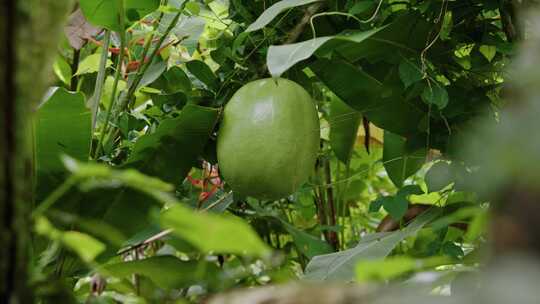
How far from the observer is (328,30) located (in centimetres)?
127

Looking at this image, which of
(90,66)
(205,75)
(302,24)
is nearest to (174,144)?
(205,75)

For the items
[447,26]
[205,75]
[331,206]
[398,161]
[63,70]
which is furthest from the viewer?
[331,206]

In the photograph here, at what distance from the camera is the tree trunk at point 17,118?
32 centimetres

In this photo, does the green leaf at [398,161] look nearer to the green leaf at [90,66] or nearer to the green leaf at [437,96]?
the green leaf at [437,96]

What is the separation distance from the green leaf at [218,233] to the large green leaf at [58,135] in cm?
83

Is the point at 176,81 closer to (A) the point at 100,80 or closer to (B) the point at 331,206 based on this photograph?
(A) the point at 100,80

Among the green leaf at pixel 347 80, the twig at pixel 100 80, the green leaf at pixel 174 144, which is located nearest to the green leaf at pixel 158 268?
the green leaf at pixel 174 144

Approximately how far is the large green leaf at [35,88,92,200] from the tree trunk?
80 cm

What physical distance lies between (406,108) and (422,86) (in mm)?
131

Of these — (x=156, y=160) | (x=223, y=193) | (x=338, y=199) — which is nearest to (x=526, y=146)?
(x=156, y=160)

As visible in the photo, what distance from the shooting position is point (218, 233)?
1.03ft

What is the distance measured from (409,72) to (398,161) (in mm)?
363

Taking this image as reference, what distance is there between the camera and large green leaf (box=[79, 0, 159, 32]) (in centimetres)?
120

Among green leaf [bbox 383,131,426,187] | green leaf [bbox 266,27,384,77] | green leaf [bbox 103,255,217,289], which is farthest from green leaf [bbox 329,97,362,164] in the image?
green leaf [bbox 266,27,384,77]
